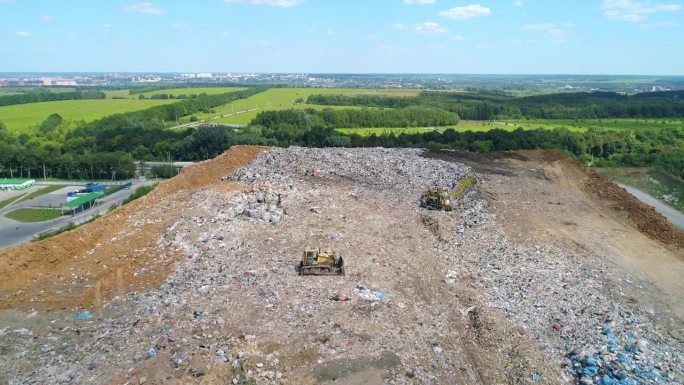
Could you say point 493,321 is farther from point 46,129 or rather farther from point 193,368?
point 46,129

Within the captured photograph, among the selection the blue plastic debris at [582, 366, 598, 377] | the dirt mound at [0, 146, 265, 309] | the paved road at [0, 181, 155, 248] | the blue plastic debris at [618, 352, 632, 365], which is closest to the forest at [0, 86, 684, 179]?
the paved road at [0, 181, 155, 248]

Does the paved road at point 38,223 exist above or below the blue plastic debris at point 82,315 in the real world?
below

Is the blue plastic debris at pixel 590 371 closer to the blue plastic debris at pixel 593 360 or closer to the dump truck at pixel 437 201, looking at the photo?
the blue plastic debris at pixel 593 360

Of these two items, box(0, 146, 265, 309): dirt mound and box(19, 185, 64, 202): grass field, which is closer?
box(0, 146, 265, 309): dirt mound

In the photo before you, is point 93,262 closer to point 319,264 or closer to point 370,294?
point 319,264

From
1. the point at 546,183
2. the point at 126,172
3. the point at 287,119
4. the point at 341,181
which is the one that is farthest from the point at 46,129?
the point at 546,183

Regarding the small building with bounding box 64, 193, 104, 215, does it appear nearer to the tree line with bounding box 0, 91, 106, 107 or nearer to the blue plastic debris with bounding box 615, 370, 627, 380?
the blue plastic debris with bounding box 615, 370, 627, 380

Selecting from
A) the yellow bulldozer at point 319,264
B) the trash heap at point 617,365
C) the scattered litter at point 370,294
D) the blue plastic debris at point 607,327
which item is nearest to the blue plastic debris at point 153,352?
the yellow bulldozer at point 319,264
